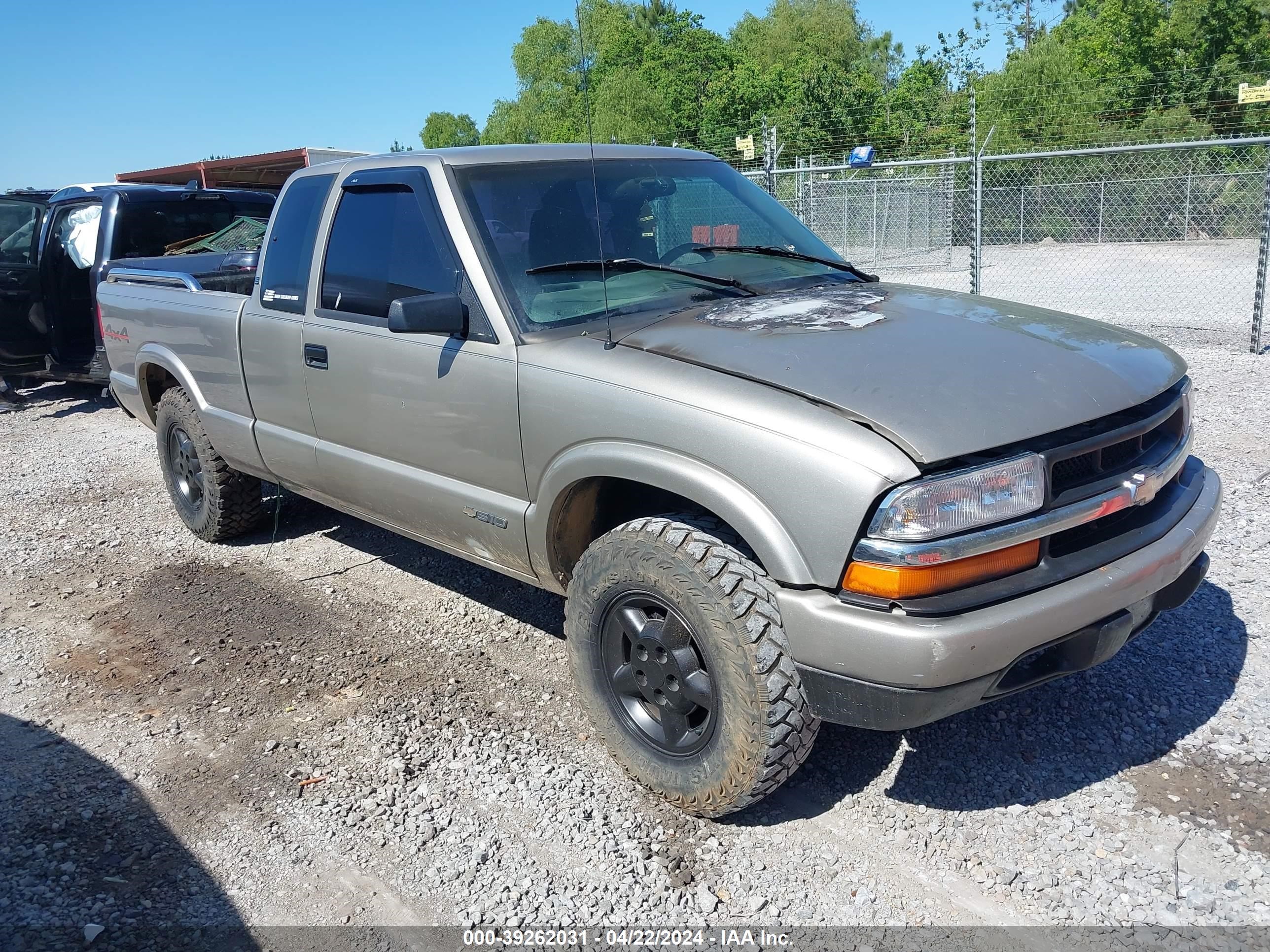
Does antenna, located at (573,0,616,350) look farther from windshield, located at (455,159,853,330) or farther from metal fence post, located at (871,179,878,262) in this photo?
metal fence post, located at (871,179,878,262)

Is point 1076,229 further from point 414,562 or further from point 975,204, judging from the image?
point 414,562

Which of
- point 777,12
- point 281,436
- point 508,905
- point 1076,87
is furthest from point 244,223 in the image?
point 777,12

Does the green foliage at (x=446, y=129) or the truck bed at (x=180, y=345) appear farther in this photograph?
the green foliage at (x=446, y=129)

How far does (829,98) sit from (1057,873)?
41.4 meters

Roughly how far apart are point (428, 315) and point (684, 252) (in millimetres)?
1084

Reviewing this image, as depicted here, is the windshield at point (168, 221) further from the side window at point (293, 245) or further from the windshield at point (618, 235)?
the windshield at point (618, 235)

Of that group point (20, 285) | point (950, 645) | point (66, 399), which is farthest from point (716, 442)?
point (66, 399)

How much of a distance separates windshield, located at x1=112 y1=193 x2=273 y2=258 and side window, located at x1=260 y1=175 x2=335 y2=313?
5.03m

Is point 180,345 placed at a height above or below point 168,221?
below

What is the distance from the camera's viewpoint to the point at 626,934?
2.59 m

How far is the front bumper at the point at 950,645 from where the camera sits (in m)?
2.45

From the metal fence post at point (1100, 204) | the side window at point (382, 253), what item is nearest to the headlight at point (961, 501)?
the side window at point (382, 253)

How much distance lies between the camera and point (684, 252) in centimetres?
387

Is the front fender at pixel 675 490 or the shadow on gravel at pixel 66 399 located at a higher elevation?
the front fender at pixel 675 490
